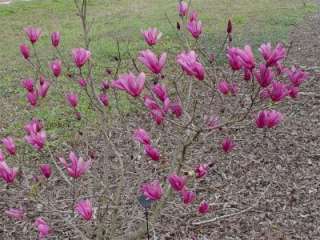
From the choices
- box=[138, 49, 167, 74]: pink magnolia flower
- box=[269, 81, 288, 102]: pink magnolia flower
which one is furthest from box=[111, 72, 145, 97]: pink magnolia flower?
box=[269, 81, 288, 102]: pink magnolia flower

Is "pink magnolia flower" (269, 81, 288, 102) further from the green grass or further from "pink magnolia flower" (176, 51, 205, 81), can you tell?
Result: the green grass

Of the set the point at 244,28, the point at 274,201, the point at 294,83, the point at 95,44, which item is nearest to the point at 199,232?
the point at 274,201

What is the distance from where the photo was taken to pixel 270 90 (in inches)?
66.7

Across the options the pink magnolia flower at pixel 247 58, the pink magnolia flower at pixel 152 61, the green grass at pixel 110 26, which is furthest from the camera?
the green grass at pixel 110 26

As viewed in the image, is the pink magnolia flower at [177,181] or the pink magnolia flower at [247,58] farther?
the pink magnolia flower at [177,181]

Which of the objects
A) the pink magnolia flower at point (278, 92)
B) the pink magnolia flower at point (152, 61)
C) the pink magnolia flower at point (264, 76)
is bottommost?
the pink magnolia flower at point (278, 92)

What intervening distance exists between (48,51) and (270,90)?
6.31 m

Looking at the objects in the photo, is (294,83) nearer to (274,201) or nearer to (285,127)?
(274,201)

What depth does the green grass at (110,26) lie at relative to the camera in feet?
18.1

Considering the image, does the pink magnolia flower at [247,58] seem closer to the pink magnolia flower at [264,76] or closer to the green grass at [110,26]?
the pink magnolia flower at [264,76]

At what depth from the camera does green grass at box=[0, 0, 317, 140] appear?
18.1 feet

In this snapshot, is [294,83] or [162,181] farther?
[162,181]

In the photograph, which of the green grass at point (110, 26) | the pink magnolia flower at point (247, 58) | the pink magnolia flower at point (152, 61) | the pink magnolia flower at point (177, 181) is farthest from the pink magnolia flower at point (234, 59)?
the green grass at point (110, 26)

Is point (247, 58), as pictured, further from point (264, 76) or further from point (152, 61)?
point (152, 61)
